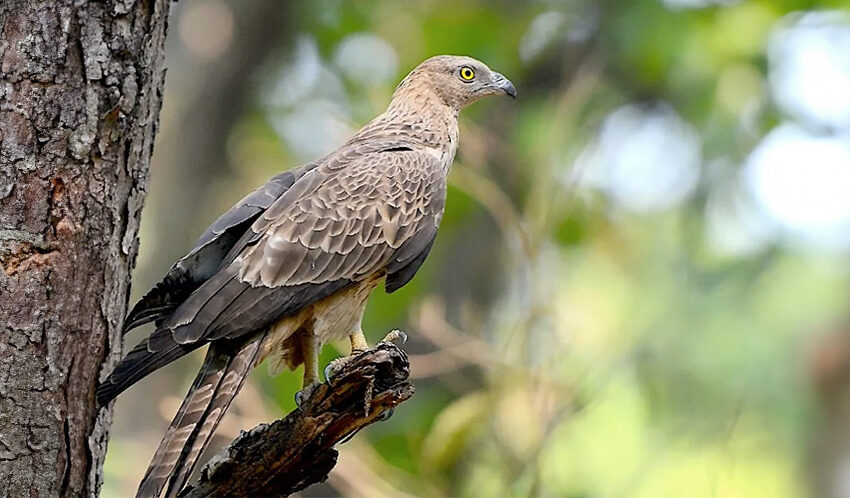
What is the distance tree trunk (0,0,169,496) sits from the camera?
10.5 feet

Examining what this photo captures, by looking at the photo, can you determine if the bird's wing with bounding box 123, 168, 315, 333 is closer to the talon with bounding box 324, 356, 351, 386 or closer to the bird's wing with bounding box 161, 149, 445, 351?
the bird's wing with bounding box 161, 149, 445, 351

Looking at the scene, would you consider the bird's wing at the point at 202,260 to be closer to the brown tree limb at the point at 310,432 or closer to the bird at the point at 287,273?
the bird at the point at 287,273

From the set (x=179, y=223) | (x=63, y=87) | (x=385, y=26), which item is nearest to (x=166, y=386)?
(x=179, y=223)

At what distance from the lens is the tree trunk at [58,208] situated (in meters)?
3.20

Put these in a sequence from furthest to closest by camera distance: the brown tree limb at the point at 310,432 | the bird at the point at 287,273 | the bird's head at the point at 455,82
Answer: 1. the bird's head at the point at 455,82
2. the bird at the point at 287,273
3. the brown tree limb at the point at 310,432

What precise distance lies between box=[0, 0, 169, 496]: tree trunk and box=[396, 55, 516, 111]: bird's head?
2069 mm

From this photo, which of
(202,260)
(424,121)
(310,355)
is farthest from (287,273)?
(424,121)

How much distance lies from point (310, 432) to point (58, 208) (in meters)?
0.99

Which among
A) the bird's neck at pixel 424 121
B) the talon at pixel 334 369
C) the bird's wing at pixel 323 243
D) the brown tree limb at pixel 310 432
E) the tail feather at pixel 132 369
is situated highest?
the bird's neck at pixel 424 121

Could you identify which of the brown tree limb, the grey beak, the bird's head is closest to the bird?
the brown tree limb

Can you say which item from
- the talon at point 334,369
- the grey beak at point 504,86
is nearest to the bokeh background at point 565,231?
the grey beak at point 504,86

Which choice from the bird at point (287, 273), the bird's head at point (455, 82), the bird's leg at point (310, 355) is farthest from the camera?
the bird's head at point (455, 82)

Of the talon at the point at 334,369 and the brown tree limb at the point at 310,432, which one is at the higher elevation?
the talon at the point at 334,369

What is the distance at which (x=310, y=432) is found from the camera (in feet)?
10.4
